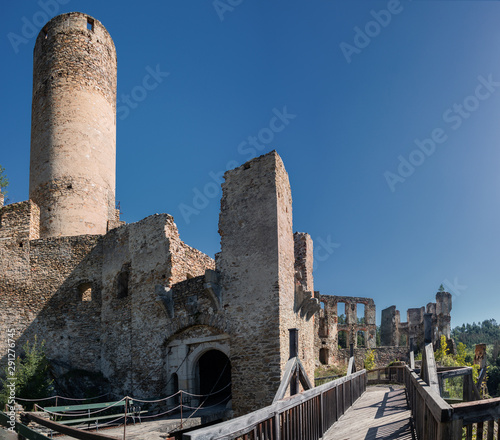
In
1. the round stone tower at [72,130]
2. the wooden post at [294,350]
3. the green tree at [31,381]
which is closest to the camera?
the wooden post at [294,350]

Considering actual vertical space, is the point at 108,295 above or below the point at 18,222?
below

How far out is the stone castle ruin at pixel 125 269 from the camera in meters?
12.5

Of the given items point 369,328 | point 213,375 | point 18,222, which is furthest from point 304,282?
point 369,328

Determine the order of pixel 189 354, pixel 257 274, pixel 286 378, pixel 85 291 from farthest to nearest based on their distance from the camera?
pixel 85 291
pixel 189 354
pixel 257 274
pixel 286 378

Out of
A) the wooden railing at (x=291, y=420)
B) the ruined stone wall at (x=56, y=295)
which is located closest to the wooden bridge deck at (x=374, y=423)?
the wooden railing at (x=291, y=420)

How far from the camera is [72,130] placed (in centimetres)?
2020

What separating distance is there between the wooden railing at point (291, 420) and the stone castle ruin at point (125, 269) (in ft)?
11.3

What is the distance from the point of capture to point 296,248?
50.1 ft

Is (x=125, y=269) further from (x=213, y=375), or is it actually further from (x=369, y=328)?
(x=369, y=328)

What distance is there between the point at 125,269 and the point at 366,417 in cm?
1070

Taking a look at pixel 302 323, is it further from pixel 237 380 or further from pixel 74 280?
pixel 74 280

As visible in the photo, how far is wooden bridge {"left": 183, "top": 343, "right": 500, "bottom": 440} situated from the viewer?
3.51 m

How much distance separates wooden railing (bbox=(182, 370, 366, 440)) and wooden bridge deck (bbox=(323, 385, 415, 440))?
0.21 meters

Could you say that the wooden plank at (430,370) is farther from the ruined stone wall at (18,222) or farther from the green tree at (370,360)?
the green tree at (370,360)
